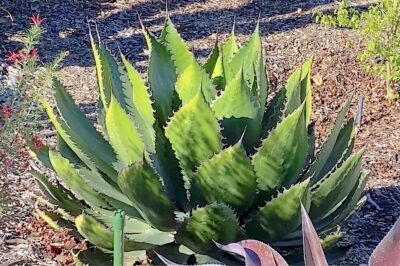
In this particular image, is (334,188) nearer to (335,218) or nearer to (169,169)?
(335,218)

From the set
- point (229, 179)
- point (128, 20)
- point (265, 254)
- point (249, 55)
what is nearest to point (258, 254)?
point (265, 254)

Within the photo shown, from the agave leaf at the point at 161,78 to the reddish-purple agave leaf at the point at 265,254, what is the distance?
1488 mm

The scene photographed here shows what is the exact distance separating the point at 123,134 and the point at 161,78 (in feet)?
1.01

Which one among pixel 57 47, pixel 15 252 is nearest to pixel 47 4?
pixel 57 47

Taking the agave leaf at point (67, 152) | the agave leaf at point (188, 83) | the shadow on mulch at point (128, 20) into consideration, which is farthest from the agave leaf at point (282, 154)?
the shadow on mulch at point (128, 20)

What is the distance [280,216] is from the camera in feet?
9.16

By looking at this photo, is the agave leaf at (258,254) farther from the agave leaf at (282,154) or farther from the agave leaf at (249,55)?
the agave leaf at (249,55)

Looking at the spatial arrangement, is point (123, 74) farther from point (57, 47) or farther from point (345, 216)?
point (57, 47)

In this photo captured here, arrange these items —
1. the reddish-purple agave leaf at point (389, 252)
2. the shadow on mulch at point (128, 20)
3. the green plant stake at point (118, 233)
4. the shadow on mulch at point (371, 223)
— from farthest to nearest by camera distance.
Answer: the shadow on mulch at point (128, 20), the shadow on mulch at point (371, 223), the green plant stake at point (118, 233), the reddish-purple agave leaf at point (389, 252)

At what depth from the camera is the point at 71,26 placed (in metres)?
6.70

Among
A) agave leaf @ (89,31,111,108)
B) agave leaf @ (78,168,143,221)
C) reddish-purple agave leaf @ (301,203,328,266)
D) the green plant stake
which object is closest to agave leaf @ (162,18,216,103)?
agave leaf @ (89,31,111,108)

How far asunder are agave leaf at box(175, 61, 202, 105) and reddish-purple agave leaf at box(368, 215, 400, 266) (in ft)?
4.79

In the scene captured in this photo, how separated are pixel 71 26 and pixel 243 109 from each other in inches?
163

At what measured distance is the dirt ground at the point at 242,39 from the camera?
151 inches
